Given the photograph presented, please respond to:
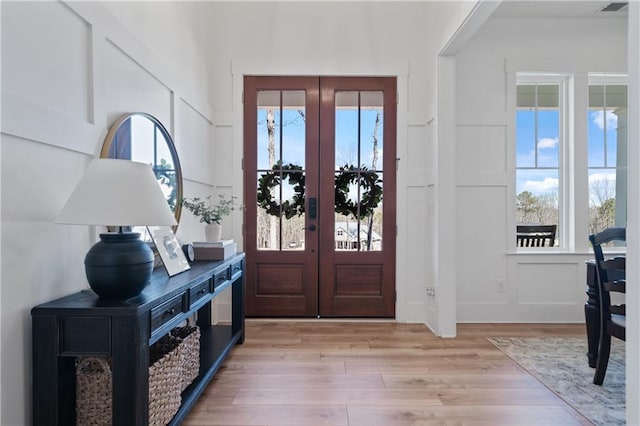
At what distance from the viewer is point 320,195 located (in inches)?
146

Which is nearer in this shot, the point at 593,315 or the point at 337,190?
the point at 593,315

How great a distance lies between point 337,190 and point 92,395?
8.79 ft

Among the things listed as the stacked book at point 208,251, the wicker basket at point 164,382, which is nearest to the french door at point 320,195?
the stacked book at point 208,251

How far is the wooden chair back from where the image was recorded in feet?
12.3

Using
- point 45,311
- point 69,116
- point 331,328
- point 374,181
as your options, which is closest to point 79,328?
point 45,311

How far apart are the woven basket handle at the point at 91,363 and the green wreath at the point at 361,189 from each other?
2.55 metres

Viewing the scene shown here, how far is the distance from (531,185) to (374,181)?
163cm

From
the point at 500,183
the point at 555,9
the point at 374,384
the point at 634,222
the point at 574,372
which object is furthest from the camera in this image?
the point at 500,183

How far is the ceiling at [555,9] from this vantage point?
11.1 feet

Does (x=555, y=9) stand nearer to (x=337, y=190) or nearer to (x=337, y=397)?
(x=337, y=190)

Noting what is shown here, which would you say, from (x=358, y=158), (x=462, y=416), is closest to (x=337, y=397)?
(x=462, y=416)

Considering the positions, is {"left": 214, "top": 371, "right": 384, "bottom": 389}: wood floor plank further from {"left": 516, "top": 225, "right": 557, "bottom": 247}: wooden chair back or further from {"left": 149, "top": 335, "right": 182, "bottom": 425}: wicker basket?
{"left": 516, "top": 225, "right": 557, "bottom": 247}: wooden chair back

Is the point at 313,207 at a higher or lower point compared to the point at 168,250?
higher

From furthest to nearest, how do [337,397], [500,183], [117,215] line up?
[500,183], [337,397], [117,215]
